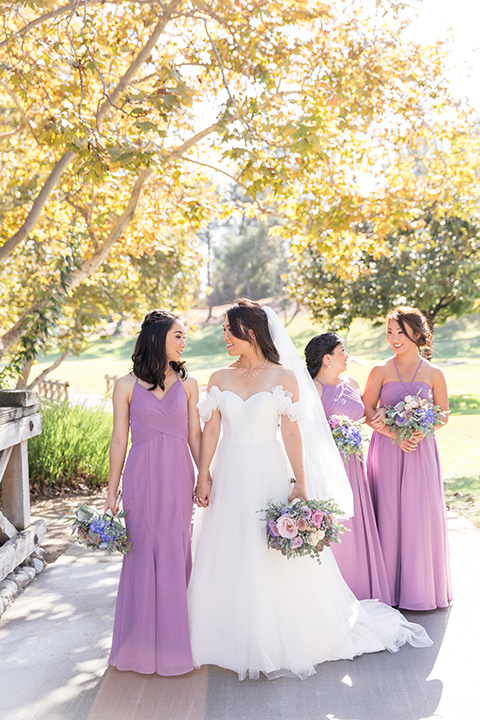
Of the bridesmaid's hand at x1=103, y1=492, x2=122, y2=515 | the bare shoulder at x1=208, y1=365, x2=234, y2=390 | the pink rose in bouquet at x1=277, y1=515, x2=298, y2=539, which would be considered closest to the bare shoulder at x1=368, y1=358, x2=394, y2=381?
the bare shoulder at x1=208, y1=365, x2=234, y2=390

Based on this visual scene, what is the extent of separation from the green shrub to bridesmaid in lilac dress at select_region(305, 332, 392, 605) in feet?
17.1

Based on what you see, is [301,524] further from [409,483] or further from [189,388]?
[409,483]

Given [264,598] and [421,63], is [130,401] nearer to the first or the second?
[264,598]

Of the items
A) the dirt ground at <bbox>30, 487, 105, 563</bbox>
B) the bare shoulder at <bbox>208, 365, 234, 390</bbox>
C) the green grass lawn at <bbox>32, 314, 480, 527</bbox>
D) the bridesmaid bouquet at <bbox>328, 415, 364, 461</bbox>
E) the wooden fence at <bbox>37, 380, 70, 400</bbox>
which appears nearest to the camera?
the bare shoulder at <bbox>208, 365, 234, 390</bbox>

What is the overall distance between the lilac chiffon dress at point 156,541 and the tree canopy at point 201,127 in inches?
131

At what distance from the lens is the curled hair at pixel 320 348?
5.79m

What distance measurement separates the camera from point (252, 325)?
4.70 metres

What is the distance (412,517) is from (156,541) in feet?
7.23

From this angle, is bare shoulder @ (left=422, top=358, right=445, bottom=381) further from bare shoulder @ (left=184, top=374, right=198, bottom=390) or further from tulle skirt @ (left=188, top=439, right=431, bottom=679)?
bare shoulder @ (left=184, top=374, right=198, bottom=390)

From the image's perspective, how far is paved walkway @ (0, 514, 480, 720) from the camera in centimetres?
396

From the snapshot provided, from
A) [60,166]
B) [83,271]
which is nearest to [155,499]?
[60,166]

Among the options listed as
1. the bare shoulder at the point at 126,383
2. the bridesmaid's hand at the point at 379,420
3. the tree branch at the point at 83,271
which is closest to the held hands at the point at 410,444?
the bridesmaid's hand at the point at 379,420

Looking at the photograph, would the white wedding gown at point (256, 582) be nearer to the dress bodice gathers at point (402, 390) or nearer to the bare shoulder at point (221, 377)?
the bare shoulder at point (221, 377)

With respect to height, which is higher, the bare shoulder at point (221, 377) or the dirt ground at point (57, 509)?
the bare shoulder at point (221, 377)
